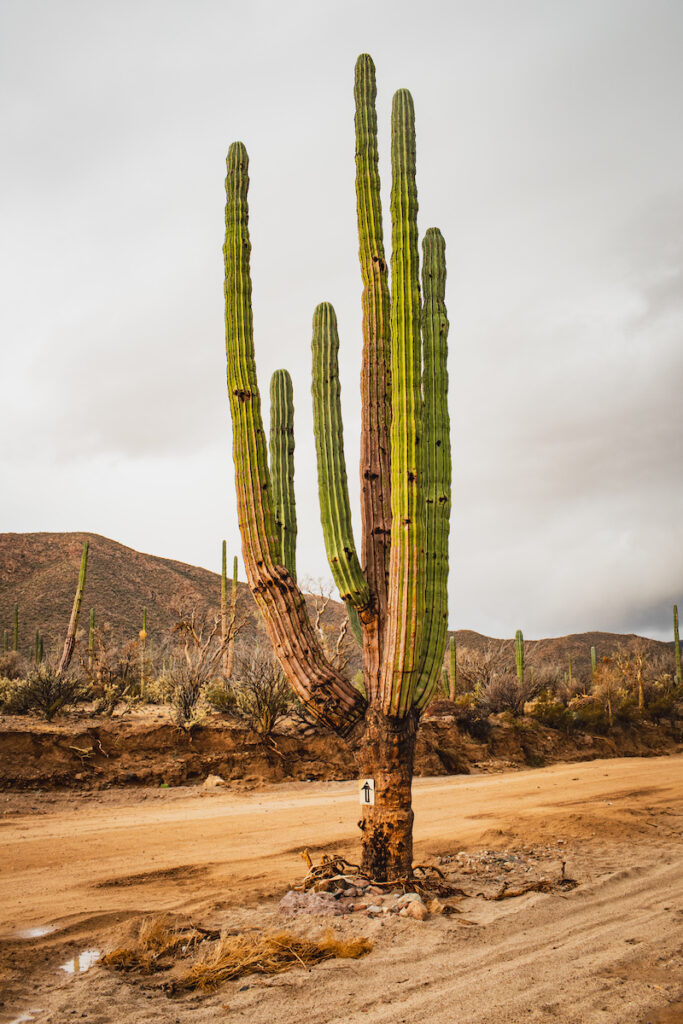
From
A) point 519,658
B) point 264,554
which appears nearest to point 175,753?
point 264,554

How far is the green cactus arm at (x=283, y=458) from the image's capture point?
7879mm

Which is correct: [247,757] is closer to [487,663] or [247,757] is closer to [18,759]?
[18,759]

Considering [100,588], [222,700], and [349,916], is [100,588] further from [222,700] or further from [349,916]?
[349,916]

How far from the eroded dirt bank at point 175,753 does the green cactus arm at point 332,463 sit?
787 cm

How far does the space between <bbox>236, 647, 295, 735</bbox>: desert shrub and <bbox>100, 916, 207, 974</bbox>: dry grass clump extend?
8880 mm

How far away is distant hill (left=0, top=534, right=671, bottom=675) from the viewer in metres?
39.7

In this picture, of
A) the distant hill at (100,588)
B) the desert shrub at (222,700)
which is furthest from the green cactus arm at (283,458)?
the distant hill at (100,588)

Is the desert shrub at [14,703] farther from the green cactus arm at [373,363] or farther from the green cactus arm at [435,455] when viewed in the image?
the green cactus arm at [435,455]

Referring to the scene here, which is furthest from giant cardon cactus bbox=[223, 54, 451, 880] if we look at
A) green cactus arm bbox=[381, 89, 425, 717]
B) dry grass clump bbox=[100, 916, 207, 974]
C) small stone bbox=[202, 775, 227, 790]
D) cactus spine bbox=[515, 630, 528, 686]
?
cactus spine bbox=[515, 630, 528, 686]

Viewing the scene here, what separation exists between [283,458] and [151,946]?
4834 mm

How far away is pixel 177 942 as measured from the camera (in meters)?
5.20

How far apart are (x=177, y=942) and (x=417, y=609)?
10.0 feet

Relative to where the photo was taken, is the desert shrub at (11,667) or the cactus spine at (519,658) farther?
the cactus spine at (519,658)

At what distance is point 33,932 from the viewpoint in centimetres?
553
